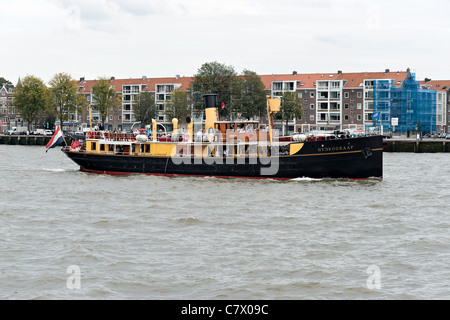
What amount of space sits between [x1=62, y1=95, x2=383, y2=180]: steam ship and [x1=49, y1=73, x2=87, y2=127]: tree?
69.6m

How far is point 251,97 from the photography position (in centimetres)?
9969

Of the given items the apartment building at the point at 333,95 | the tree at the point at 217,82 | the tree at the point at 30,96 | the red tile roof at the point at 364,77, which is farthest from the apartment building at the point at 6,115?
the red tile roof at the point at 364,77

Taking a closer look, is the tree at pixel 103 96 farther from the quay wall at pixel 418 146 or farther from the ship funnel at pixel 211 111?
the ship funnel at pixel 211 111

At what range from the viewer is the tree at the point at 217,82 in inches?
3932

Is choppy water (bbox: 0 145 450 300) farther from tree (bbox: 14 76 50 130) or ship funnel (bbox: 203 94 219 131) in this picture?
tree (bbox: 14 76 50 130)

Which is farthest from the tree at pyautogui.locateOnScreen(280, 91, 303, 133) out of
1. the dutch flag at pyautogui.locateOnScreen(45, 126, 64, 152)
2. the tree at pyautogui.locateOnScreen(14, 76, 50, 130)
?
the dutch flag at pyautogui.locateOnScreen(45, 126, 64, 152)

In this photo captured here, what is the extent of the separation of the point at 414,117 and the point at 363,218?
293 feet

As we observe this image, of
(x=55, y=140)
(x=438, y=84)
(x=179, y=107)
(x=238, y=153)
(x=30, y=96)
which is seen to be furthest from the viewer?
(x=438, y=84)

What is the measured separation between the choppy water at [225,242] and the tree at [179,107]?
7238 centimetres

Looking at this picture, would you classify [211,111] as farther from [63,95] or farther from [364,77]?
[364,77]

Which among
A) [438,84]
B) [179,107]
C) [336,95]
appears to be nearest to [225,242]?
[179,107]

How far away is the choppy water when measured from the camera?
15539 mm

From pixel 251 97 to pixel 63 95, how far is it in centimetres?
3488
